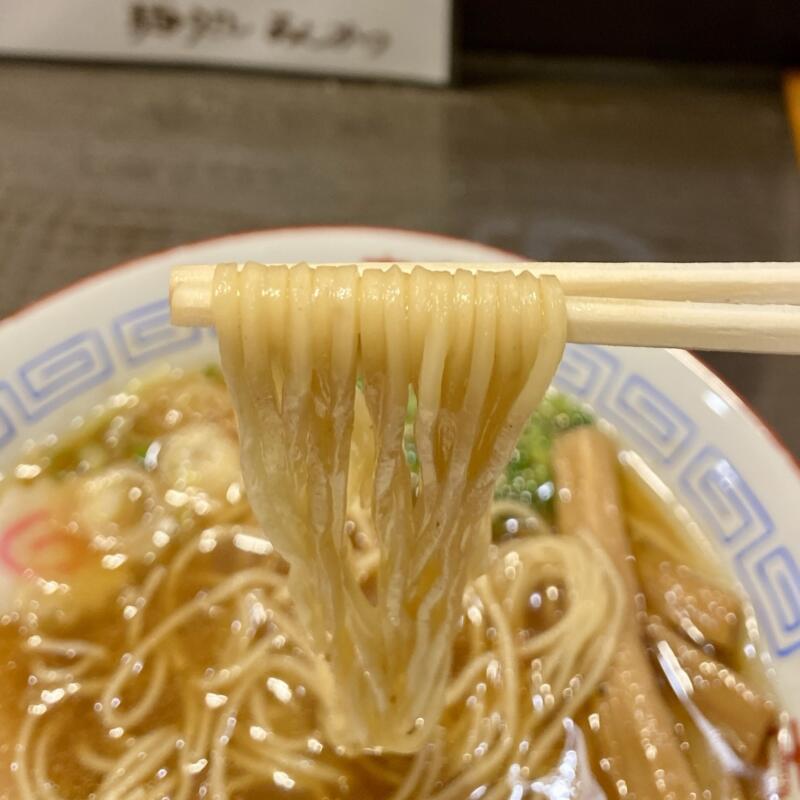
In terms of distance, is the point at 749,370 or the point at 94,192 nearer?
the point at 749,370

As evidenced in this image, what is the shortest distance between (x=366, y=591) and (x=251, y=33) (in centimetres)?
210

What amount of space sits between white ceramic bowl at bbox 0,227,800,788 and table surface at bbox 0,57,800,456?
658 mm

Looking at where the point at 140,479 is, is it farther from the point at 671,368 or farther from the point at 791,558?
the point at 791,558

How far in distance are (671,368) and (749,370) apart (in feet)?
1.82

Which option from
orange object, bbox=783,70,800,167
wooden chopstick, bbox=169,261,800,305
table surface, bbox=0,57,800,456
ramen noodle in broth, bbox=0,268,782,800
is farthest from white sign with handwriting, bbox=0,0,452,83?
wooden chopstick, bbox=169,261,800,305

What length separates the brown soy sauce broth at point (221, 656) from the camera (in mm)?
1714

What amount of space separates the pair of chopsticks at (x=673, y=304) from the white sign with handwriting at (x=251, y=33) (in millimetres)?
2001

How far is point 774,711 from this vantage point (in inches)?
67.0

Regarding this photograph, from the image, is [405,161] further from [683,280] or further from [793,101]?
[683,280]

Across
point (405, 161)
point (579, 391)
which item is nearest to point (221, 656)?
point (579, 391)

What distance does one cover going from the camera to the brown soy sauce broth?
1714 mm

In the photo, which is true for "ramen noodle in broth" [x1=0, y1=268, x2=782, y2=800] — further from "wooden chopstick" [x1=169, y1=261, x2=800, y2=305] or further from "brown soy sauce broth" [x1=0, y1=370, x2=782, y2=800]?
"wooden chopstick" [x1=169, y1=261, x2=800, y2=305]

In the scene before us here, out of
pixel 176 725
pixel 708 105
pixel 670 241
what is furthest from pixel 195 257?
pixel 708 105

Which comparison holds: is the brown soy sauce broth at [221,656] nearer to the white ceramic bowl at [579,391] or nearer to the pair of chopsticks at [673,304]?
the white ceramic bowl at [579,391]
